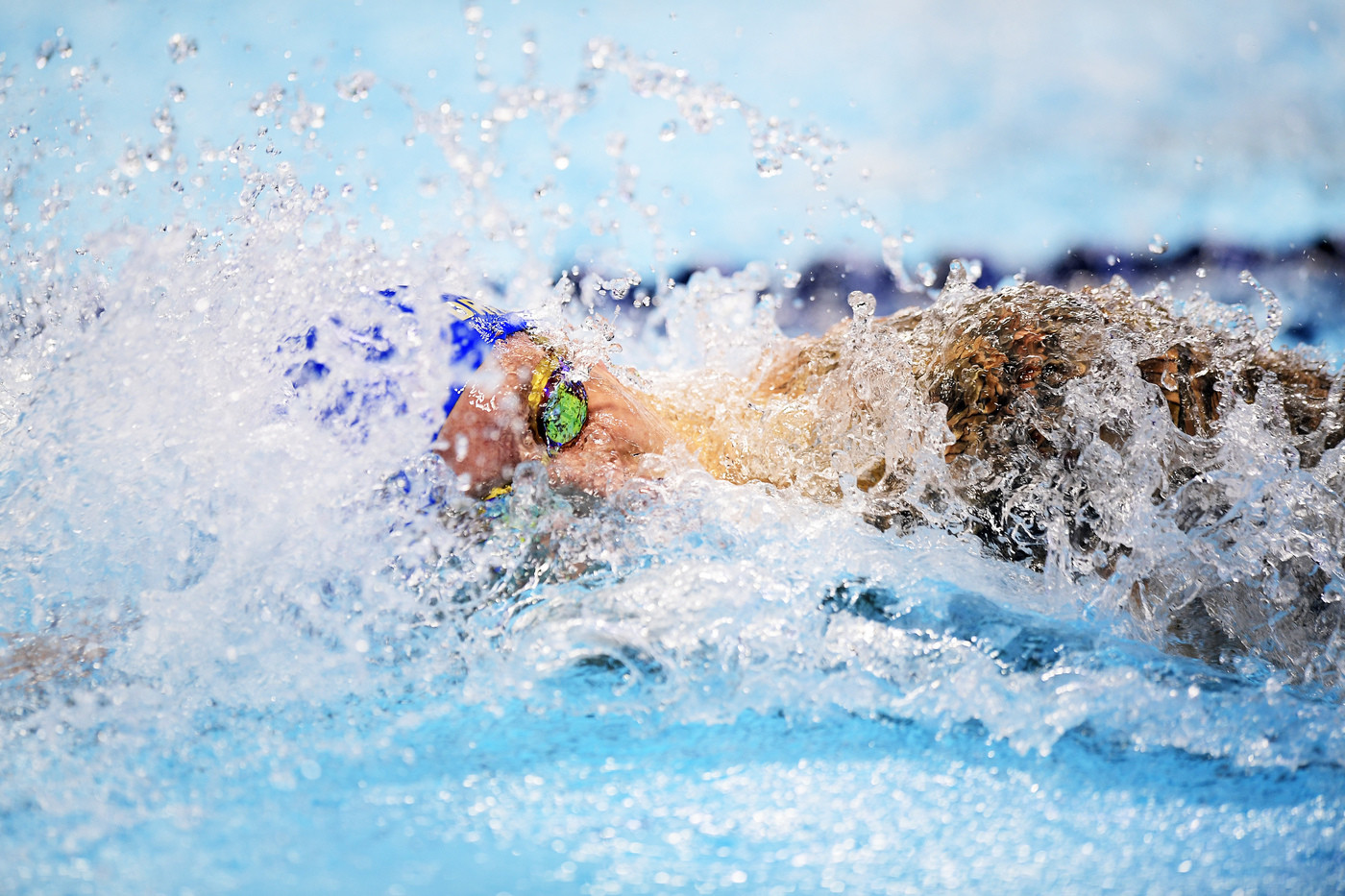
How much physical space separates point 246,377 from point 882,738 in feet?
3.95

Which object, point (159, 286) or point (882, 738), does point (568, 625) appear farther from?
point (159, 286)

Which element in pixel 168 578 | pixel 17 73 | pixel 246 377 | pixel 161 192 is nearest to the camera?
pixel 168 578

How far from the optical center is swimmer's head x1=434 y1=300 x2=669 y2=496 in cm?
162

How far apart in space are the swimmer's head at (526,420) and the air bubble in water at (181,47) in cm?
66

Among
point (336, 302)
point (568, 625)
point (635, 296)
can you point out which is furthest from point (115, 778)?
point (635, 296)

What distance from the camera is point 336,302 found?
1.59 metres

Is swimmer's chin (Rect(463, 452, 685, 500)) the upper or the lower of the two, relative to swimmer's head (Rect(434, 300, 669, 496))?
lower

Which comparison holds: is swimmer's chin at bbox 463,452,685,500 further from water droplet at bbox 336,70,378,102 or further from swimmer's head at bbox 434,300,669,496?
water droplet at bbox 336,70,378,102

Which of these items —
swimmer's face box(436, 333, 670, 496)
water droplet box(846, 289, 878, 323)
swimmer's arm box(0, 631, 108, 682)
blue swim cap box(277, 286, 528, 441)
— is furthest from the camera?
water droplet box(846, 289, 878, 323)

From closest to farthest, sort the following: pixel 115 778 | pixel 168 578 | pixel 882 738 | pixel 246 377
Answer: pixel 115 778 → pixel 882 738 → pixel 168 578 → pixel 246 377

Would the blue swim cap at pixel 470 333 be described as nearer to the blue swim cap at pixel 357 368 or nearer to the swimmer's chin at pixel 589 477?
the blue swim cap at pixel 357 368

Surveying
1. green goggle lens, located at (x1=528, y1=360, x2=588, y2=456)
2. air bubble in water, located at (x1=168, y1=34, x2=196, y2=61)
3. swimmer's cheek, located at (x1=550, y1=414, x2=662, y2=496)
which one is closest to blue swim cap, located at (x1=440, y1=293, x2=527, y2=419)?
green goggle lens, located at (x1=528, y1=360, x2=588, y2=456)

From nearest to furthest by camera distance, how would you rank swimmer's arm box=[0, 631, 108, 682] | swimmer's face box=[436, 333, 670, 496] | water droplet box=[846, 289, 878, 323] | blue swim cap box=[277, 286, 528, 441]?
swimmer's arm box=[0, 631, 108, 682]
blue swim cap box=[277, 286, 528, 441]
swimmer's face box=[436, 333, 670, 496]
water droplet box=[846, 289, 878, 323]

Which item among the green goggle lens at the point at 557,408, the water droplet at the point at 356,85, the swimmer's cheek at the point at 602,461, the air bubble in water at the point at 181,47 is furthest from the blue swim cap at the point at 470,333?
the air bubble in water at the point at 181,47
